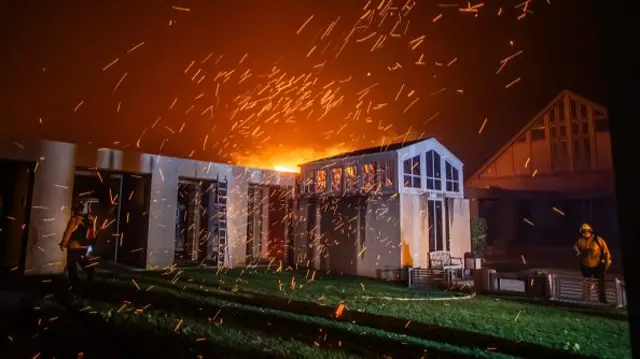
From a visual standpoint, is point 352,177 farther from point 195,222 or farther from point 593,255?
point 593,255

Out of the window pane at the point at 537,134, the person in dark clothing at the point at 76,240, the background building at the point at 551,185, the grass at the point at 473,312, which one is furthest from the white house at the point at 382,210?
the window pane at the point at 537,134

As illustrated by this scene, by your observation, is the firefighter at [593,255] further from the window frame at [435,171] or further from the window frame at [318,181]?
the window frame at [318,181]

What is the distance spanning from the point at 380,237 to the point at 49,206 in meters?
11.8

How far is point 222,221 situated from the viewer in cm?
1808

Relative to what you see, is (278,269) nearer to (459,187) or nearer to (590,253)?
(459,187)

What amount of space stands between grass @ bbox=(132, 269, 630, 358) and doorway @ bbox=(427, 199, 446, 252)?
3316mm

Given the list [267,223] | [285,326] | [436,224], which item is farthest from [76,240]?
[436,224]

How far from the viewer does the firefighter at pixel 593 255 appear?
35.0 ft

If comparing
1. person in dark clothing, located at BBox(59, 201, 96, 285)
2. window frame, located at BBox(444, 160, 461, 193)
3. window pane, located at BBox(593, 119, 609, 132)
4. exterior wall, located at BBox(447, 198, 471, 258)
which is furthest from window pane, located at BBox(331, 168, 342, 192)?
window pane, located at BBox(593, 119, 609, 132)

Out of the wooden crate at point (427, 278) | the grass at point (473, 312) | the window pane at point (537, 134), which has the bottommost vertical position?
the grass at point (473, 312)

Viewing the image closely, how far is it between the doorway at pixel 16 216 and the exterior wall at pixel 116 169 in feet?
1.37

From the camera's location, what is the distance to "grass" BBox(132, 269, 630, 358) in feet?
23.5

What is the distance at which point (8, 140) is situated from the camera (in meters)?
13.5

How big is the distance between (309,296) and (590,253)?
742 cm
